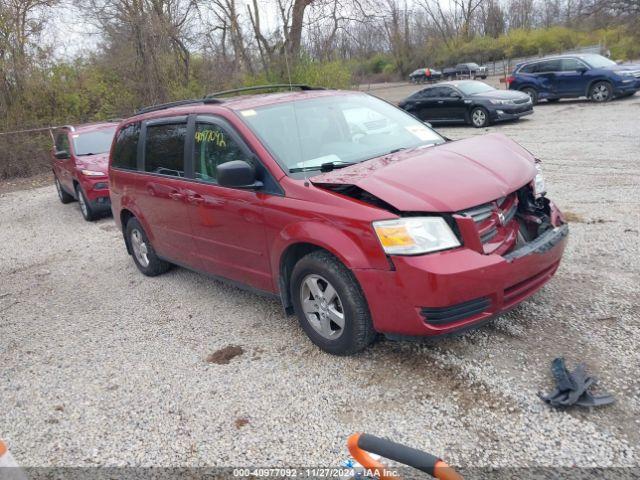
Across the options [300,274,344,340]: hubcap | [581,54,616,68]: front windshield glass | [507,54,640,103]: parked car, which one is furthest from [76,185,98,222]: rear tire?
[581,54,616,68]: front windshield glass

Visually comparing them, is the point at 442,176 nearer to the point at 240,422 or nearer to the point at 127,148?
the point at 240,422

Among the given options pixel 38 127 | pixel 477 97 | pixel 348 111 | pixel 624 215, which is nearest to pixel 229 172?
pixel 348 111

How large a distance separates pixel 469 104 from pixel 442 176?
13.7m

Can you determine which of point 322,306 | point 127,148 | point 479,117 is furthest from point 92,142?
point 479,117

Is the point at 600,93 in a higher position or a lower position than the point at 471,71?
lower

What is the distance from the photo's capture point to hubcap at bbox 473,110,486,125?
16.0m

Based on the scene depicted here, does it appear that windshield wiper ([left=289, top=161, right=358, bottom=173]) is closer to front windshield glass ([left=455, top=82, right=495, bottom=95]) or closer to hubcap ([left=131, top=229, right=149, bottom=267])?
hubcap ([left=131, top=229, right=149, bottom=267])

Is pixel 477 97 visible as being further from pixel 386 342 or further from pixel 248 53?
pixel 386 342

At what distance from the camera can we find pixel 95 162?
10016 mm

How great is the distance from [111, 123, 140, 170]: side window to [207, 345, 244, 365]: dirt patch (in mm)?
2514

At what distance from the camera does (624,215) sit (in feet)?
20.9

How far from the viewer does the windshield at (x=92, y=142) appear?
34.2ft

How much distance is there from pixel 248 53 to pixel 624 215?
68.0ft

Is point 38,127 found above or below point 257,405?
above
